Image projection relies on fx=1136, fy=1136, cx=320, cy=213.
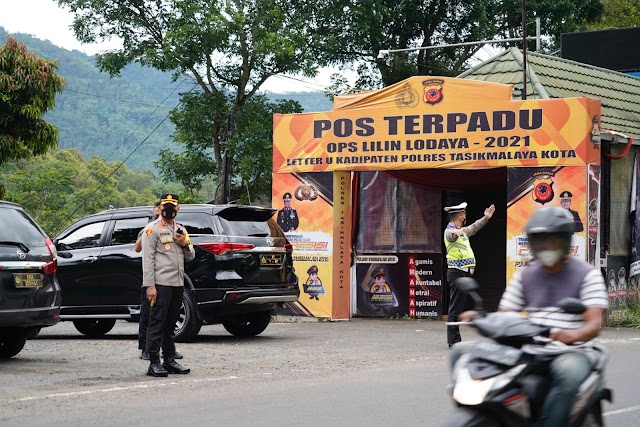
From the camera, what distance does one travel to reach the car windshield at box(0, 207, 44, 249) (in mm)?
12547

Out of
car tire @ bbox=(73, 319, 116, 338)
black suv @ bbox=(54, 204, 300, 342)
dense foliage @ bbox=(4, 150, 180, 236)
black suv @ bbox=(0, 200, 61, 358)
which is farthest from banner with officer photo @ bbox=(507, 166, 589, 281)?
dense foliage @ bbox=(4, 150, 180, 236)

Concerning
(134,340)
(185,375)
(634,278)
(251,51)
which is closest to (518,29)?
(251,51)

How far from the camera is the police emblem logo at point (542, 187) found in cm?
1852

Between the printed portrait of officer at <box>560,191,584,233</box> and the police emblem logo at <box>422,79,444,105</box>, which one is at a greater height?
the police emblem logo at <box>422,79,444,105</box>

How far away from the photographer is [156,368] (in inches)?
455

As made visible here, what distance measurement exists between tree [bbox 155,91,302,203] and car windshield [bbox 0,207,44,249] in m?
25.1

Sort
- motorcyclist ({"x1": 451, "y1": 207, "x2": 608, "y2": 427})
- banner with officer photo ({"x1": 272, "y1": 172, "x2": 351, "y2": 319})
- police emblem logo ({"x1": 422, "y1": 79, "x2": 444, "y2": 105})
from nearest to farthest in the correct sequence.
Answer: motorcyclist ({"x1": 451, "y1": 207, "x2": 608, "y2": 427}) → police emblem logo ({"x1": 422, "y1": 79, "x2": 444, "y2": 105}) → banner with officer photo ({"x1": 272, "y1": 172, "x2": 351, "y2": 319})

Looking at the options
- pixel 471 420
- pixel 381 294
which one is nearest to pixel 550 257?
pixel 471 420

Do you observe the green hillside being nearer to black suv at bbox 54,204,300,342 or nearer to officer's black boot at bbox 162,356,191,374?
black suv at bbox 54,204,300,342

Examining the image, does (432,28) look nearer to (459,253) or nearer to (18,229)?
(459,253)

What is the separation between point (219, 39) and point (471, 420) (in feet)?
109

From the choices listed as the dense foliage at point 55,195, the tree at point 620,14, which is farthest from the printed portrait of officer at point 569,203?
the dense foliage at point 55,195

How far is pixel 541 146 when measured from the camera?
18516 millimetres

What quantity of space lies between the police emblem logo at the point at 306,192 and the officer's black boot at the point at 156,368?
9.19 metres
